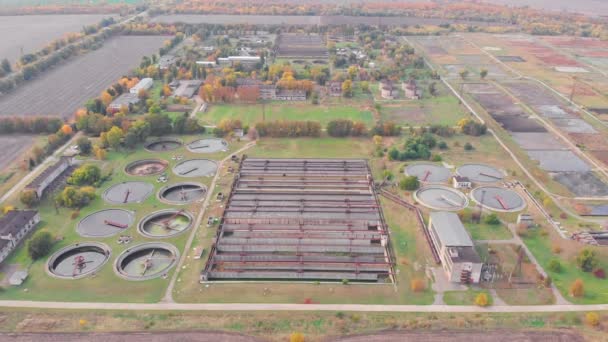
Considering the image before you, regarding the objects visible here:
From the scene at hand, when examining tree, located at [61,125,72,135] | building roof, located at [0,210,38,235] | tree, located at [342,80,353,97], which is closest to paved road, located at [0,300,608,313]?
building roof, located at [0,210,38,235]

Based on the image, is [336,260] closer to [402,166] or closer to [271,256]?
[271,256]

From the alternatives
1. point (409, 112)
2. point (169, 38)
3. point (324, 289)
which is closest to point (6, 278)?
point (324, 289)

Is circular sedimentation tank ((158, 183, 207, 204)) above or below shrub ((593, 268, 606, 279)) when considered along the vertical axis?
above

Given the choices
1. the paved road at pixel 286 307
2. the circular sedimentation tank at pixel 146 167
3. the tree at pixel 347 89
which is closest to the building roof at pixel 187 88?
the circular sedimentation tank at pixel 146 167

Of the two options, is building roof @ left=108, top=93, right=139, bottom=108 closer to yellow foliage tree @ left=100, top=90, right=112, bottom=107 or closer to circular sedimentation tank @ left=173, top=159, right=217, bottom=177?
yellow foliage tree @ left=100, top=90, right=112, bottom=107

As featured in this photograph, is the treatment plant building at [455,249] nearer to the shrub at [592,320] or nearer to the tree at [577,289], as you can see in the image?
the tree at [577,289]

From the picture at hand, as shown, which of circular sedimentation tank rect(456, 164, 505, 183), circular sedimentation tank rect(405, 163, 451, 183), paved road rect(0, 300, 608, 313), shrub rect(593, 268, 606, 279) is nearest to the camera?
paved road rect(0, 300, 608, 313)
